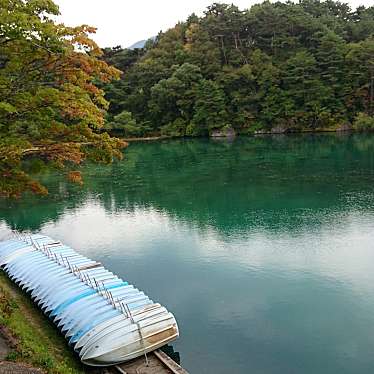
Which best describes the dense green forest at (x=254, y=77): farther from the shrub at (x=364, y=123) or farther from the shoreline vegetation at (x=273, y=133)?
the shoreline vegetation at (x=273, y=133)

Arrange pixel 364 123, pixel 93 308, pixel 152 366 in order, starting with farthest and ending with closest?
1. pixel 364 123
2. pixel 93 308
3. pixel 152 366

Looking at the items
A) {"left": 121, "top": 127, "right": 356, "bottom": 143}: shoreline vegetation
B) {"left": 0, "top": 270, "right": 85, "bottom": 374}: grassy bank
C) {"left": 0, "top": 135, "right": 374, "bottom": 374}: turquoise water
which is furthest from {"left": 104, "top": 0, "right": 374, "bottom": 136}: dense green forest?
{"left": 0, "top": 270, "right": 85, "bottom": 374}: grassy bank

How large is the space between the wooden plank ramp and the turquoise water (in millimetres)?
1276

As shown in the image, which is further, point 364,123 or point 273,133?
point 273,133

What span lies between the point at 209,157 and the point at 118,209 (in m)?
22.2

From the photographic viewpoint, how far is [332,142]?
56.0 meters

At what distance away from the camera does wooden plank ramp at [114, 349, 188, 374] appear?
33.3 ft

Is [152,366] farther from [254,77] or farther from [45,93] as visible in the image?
[254,77]

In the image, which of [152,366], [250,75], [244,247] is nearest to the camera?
[152,366]

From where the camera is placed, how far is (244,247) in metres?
20.4

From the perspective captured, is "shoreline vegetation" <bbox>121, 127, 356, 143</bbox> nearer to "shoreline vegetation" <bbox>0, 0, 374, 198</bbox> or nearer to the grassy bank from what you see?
"shoreline vegetation" <bbox>0, 0, 374, 198</bbox>

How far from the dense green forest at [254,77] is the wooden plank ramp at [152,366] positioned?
5957 centimetres

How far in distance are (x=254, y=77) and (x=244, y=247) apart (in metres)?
54.3

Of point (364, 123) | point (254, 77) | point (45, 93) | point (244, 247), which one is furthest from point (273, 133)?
point (45, 93)
